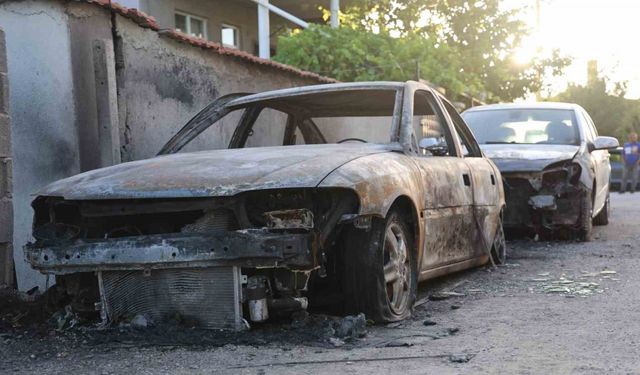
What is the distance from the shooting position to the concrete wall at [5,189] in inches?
231

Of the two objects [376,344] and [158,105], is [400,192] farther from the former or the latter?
[158,105]

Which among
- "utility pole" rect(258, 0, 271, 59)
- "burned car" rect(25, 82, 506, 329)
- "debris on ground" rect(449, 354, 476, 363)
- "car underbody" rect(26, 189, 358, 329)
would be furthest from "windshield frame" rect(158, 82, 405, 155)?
"utility pole" rect(258, 0, 271, 59)

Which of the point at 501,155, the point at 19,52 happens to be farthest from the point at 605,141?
the point at 19,52

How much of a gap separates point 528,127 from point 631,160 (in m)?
13.3

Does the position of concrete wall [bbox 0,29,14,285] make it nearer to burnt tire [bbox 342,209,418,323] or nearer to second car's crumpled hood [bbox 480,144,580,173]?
burnt tire [bbox 342,209,418,323]

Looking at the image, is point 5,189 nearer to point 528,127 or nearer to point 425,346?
point 425,346

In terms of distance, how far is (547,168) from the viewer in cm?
941

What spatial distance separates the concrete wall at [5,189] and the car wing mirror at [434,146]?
274 cm

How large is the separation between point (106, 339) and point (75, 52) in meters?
2.95

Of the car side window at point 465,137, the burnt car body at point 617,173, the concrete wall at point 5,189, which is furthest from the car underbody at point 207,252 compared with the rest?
the burnt car body at point 617,173

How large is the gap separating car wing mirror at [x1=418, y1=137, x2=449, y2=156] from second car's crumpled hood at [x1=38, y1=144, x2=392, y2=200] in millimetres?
952

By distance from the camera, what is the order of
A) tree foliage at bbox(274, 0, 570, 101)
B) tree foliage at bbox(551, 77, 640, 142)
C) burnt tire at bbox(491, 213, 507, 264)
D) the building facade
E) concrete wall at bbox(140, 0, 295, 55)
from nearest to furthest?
1. burnt tire at bbox(491, 213, 507, 264)
2. concrete wall at bbox(140, 0, 295, 55)
3. the building facade
4. tree foliage at bbox(274, 0, 570, 101)
5. tree foliage at bbox(551, 77, 640, 142)

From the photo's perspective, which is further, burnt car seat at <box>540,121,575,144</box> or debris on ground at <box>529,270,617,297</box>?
burnt car seat at <box>540,121,575,144</box>

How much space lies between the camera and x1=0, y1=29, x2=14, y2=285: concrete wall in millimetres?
5855
